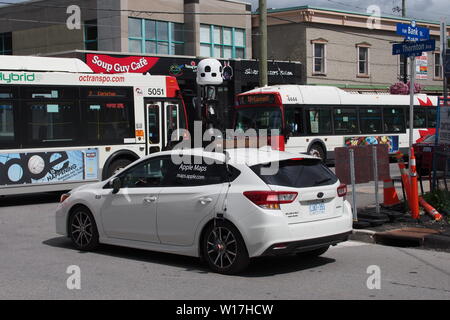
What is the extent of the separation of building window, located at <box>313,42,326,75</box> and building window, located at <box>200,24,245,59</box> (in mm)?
4603

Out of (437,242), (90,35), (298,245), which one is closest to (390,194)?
(437,242)

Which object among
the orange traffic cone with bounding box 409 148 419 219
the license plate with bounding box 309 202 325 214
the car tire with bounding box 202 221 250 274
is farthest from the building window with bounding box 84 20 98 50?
the license plate with bounding box 309 202 325 214

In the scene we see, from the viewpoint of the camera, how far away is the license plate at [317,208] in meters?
7.86

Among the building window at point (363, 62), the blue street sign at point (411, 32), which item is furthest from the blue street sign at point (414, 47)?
the building window at point (363, 62)

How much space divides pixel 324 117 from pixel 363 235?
15135 millimetres

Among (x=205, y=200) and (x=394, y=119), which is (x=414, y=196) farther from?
(x=394, y=119)

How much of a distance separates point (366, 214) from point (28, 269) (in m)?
5.93

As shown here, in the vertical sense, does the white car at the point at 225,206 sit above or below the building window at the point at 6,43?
below

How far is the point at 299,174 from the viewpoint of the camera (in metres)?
8.02

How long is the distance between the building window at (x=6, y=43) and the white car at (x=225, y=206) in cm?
3223

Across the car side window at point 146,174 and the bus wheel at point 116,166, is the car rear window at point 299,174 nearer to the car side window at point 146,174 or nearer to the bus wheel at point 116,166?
the car side window at point 146,174

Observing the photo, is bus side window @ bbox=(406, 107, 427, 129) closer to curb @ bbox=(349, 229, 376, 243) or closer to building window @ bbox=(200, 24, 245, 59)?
building window @ bbox=(200, 24, 245, 59)
